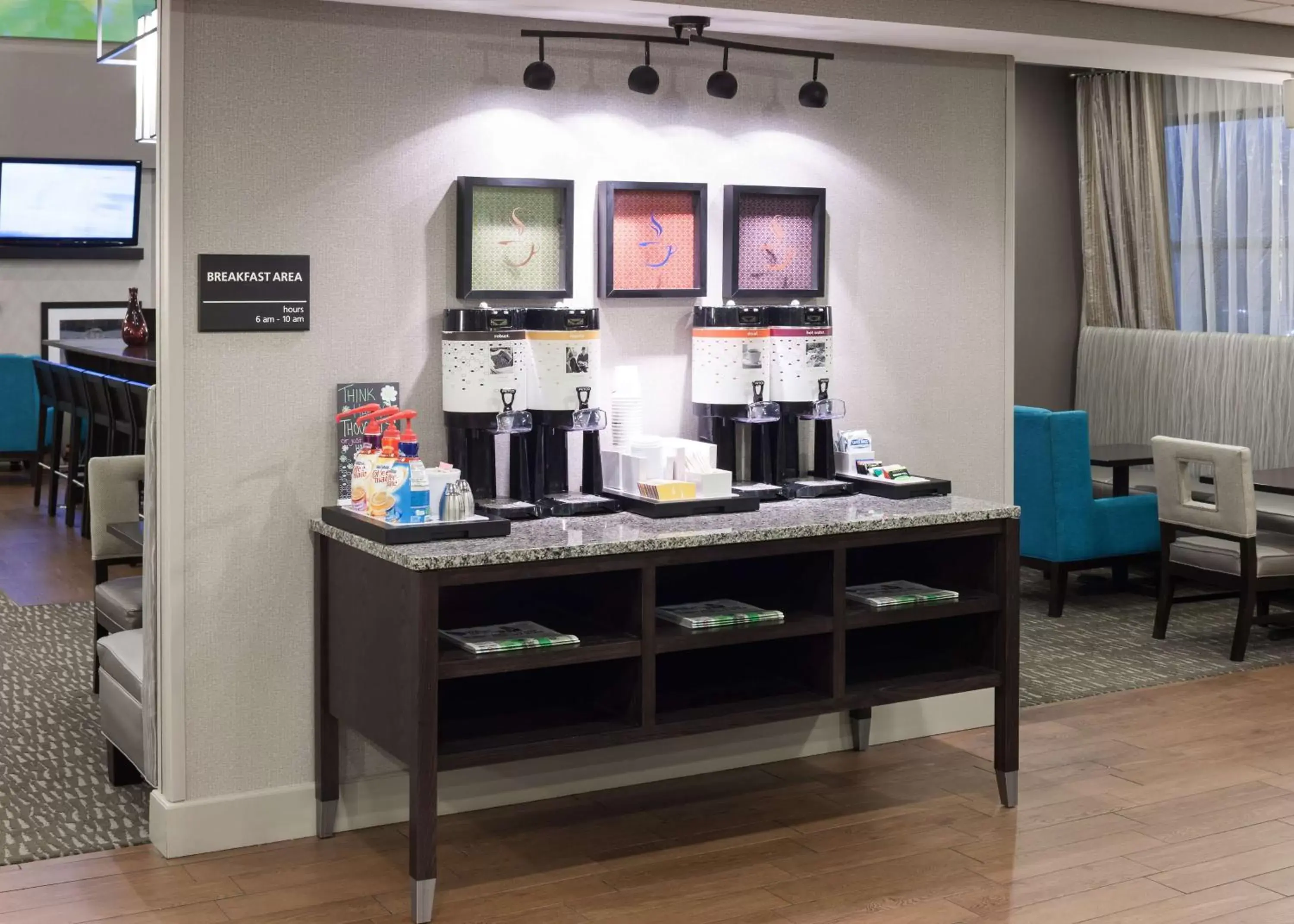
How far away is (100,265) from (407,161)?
968 centimetres

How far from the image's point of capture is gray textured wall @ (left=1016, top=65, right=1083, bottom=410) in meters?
8.62

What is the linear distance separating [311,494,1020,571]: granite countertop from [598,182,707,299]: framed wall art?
27.2 inches

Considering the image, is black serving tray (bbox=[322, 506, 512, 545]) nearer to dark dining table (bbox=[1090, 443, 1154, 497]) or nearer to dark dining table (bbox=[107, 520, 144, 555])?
dark dining table (bbox=[107, 520, 144, 555])

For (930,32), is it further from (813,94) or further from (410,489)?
(410,489)

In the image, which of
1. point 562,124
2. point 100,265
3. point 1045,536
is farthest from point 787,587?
point 100,265

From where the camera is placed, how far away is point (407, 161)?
4.02m

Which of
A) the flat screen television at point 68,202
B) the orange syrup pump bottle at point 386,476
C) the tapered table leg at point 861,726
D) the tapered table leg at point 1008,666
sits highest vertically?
the flat screen television at point 68,202

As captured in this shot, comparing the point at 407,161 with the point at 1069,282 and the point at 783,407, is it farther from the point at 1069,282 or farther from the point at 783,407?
the point at 1069,282

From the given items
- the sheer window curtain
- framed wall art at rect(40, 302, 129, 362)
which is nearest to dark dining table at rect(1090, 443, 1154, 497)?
the sheer window curtain

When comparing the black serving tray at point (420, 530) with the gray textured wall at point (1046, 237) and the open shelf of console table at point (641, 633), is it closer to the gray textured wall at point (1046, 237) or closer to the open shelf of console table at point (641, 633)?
the open shelf of console table at point (641, 633)

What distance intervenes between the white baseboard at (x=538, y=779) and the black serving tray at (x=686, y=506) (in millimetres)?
799

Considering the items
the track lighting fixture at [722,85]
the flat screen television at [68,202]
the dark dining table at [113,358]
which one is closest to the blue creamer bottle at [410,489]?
the track lighting fixture at [722,85]

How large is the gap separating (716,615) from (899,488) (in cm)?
80

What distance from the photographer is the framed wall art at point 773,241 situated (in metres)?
4.48
